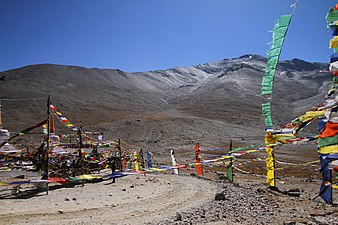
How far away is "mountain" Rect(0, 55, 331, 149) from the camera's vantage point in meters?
58.9

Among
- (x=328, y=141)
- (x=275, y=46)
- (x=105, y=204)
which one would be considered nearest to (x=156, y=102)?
(x=275, y=46)

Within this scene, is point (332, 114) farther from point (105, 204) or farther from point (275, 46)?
point (105, 204)

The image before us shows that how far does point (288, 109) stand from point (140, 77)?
81073 millimetres

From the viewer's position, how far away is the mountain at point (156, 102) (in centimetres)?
5891

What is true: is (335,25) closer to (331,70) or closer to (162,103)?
(331,70)

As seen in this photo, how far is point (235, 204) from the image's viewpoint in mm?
9430

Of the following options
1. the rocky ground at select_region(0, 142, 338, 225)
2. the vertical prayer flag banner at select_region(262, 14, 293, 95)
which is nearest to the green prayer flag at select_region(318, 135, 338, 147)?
the rocky ground at select_region(0, 142, 338, 225)

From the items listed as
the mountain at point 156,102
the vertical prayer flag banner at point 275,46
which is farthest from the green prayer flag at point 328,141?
the mountain at point 156,102

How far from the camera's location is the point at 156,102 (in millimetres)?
102812

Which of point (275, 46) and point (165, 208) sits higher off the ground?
point (275, 46)

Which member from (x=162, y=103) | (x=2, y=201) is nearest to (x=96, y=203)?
(x=2, y=201)

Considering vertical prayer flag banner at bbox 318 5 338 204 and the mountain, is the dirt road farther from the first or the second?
the mountain

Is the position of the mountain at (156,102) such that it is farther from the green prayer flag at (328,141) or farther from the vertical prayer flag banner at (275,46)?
the green prayer flag at (328,141)

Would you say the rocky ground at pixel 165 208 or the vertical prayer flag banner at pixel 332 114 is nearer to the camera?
the vertical prayer flag banner at pixel 332 114
